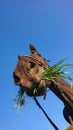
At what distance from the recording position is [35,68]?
7.18 metres

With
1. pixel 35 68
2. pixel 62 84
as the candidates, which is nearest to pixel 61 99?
pixel 62 84

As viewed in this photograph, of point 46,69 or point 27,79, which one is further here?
point 46,69

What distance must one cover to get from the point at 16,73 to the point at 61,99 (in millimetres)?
1077

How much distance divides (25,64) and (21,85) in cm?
40

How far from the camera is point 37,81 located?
6.95 meters

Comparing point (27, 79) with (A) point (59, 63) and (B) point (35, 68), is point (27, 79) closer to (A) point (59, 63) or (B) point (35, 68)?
(B) point (35, 68)

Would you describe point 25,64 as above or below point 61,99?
above

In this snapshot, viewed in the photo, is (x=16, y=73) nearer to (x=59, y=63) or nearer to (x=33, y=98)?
(x=33, y=98)

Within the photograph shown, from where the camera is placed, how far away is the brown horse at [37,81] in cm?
694

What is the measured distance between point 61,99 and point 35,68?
2.72ft

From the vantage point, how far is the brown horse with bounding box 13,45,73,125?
6940mm

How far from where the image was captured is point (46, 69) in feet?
24.6

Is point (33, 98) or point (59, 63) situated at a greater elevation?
point (59, 63)

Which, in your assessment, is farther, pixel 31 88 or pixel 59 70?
pixel 59 70
